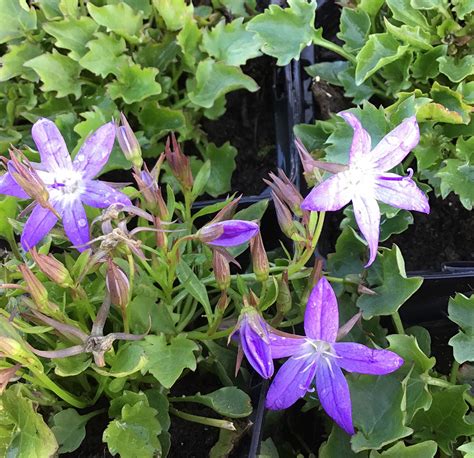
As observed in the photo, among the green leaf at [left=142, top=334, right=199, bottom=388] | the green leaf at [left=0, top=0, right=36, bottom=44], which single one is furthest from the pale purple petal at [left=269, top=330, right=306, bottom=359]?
the green leaf at [left=0, top=0, right=36, bottom=44]

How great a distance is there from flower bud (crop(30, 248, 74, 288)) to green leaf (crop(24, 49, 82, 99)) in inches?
20.6

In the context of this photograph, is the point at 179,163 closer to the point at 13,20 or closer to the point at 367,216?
the point at 367,216

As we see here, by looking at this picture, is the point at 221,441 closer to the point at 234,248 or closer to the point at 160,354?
the point at 160,354

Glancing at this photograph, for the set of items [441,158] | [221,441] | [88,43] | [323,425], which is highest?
[88,43]

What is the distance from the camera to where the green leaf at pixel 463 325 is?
2.83 ft

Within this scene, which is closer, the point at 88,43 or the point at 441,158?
the point at 441,158

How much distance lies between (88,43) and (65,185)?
1.46 feet

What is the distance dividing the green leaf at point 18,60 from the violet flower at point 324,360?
2.44ft

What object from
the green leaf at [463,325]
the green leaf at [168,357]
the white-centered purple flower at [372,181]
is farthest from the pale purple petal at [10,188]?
the green leaf at [463,325]

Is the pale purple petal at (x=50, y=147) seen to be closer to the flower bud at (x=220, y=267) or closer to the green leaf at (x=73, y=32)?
the flower bud at (x=220, y=267)

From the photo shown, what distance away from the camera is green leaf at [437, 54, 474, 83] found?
3.27 feet

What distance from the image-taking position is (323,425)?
1.06 meters

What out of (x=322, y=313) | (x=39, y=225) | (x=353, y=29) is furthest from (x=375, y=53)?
(x=39, y=225)

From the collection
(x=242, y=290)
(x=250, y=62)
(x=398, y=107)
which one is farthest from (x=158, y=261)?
(x=250, y=62)
